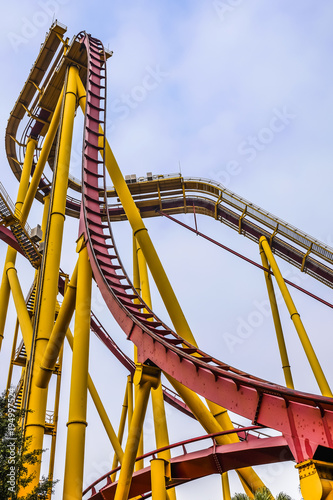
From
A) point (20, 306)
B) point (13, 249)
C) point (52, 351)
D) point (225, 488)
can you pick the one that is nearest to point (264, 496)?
point (52, 351)

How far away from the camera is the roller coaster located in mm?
5195

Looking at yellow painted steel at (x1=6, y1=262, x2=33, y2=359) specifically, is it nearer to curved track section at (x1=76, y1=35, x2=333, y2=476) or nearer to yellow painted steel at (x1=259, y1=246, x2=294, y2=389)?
curved track section at (x1=76, y1=35, x2=333, y2=476)

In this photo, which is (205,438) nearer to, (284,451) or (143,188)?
(284,451)

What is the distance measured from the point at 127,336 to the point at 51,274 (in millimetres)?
2874

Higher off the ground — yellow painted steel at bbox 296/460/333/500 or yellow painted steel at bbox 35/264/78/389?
yellow painted steel at bbox 35/264/78/389

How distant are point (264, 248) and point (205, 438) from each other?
7198 millimetres

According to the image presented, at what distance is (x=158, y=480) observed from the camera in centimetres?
761

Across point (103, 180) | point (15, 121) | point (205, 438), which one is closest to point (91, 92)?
point (103, 180)

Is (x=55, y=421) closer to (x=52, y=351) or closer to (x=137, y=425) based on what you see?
(x=52, y=351)

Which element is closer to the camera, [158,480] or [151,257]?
[158,480]

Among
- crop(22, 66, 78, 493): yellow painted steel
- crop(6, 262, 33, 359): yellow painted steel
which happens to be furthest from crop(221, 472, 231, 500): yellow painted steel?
crop(6, 262, 33, 359): yellow painted steel

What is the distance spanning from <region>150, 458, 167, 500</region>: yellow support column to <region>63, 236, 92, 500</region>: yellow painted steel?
3.69 feet

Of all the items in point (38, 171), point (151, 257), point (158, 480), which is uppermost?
point (38, 171)

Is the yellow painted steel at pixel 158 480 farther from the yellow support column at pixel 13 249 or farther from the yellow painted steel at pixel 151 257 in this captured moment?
the yellow support column at pixel 13 249
